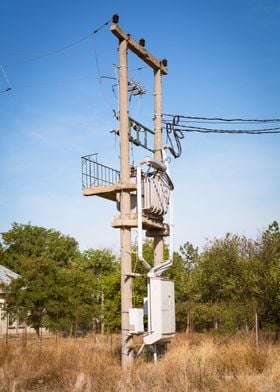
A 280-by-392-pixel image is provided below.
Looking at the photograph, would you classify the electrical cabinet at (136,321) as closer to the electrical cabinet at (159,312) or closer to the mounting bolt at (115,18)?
the electrical cabinet at (159,312)

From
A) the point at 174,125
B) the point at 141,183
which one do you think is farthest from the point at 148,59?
the point at 141,183

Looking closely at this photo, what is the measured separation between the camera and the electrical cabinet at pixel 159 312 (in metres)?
13.1

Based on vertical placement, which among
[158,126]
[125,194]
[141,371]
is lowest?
[141,371]

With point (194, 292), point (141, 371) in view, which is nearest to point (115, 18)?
point (141, 371)

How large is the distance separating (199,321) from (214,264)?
4.67 m

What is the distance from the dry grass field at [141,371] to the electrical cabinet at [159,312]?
580 millimetres

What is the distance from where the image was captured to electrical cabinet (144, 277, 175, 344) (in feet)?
42.9

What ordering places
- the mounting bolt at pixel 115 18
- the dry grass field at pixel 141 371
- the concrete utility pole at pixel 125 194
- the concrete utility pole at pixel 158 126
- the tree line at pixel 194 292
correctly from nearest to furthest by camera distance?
the dry grass field at pixel 141 371 → the concrete utility pole at pixel 125 194 → the mounting bolt at pixel 115 18 → the concrete utility pole at pixel 158 126 → the tree line at pixel 194 292

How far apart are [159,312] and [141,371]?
195cm

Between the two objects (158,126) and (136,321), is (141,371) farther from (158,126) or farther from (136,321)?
(158,126)

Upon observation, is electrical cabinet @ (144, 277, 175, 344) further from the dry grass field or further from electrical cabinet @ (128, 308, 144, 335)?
the dry grass field

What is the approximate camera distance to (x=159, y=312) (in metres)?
Result: 13.1

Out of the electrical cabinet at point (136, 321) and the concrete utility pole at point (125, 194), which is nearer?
the electrical cabinet at point (136, 321)

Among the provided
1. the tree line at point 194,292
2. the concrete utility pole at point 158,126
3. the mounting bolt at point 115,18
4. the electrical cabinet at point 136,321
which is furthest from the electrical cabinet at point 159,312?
the mounting bolt at point 115,18
